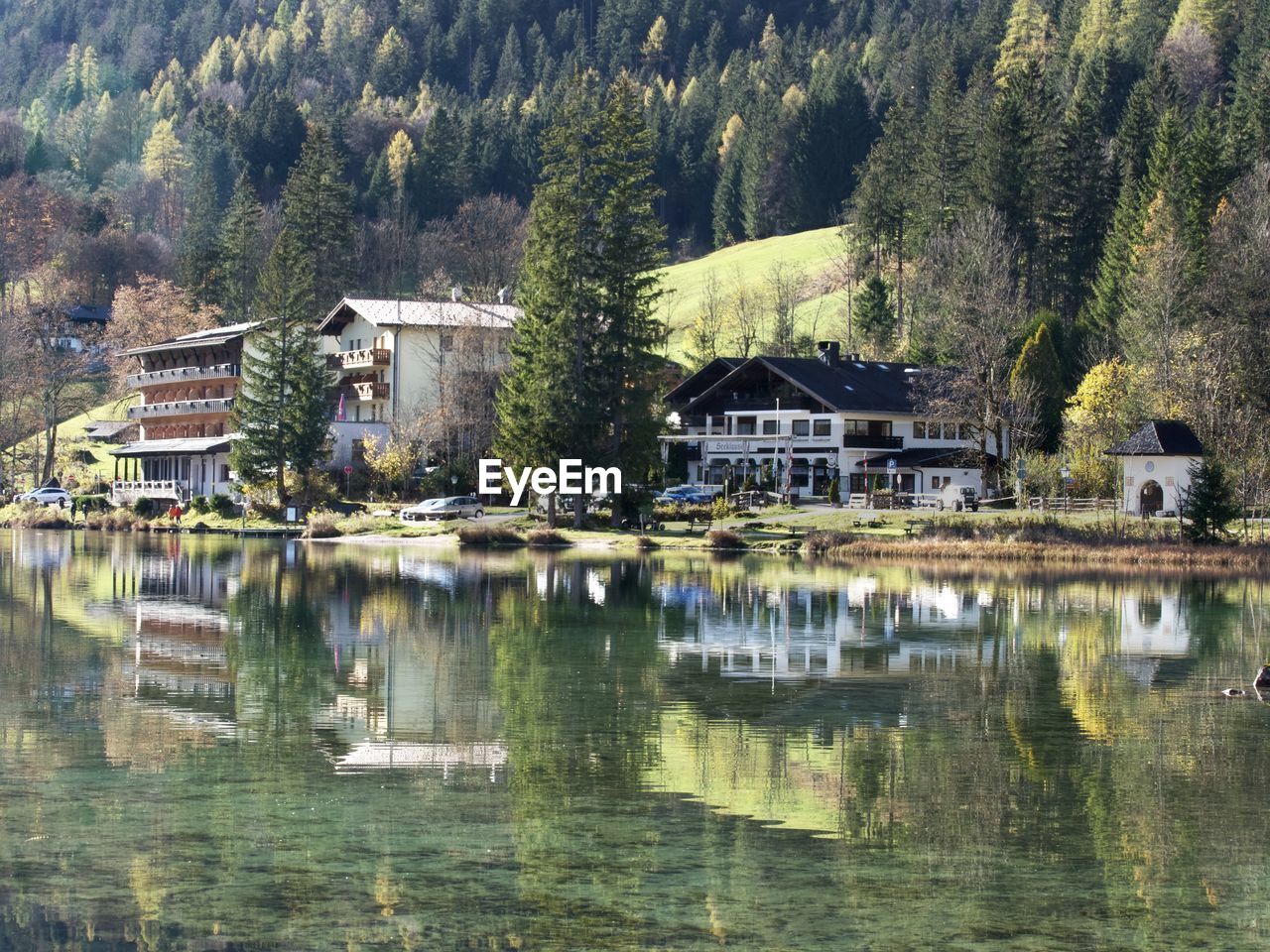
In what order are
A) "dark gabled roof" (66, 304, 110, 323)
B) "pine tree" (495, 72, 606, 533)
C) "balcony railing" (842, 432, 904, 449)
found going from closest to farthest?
"pine tree" (495, 72, 606, 533), "balcony railing" (842, 432, 904, 449), "dark gabled roof" (66, 304, 110, 323)

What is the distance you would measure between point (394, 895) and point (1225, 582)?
4173 cm

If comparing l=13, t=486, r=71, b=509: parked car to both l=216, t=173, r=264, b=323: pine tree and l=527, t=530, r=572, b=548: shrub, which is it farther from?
l=527, t=530, r=572, b=548: shrub

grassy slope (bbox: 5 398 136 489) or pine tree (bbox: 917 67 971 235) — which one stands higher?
pine tree (bbox: 917 67 971 235)

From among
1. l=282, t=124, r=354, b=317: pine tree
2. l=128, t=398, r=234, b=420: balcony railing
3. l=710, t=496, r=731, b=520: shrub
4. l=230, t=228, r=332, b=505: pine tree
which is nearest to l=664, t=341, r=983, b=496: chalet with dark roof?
l=710, t=496, r=731, b=520: shrub

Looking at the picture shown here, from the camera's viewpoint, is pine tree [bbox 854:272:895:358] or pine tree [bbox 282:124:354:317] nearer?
pine tree [bbox 854:272:895:358]

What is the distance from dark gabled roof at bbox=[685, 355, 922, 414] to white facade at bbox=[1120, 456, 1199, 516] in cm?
2291

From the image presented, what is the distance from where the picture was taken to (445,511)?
7725cm

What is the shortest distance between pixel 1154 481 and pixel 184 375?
Result: 67.2 meters

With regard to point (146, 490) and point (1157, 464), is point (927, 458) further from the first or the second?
point (146, 490)

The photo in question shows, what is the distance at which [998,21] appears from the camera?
171 m

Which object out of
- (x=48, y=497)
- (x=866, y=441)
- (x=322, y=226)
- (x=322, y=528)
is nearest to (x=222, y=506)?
(x=322, y=528)

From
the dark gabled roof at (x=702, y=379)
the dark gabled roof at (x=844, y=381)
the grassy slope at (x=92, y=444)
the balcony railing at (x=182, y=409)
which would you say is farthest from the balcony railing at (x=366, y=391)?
the grassy slope at (x=92, y=444)

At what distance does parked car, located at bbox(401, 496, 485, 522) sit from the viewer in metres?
77.2

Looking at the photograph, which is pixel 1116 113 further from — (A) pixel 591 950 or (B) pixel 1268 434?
(A) pixel 591 950
